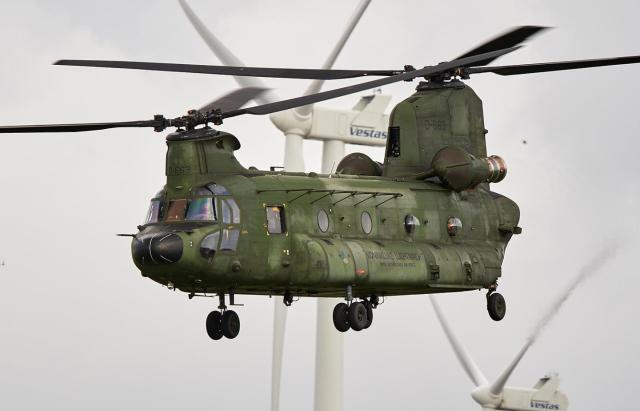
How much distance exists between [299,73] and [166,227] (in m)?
7.10

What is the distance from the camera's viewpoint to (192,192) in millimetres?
49156

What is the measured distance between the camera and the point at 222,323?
167ft

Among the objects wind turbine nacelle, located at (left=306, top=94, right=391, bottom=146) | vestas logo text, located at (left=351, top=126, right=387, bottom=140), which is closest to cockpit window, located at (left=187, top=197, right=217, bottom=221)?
wind turbine nacelle, located at (left=306, top=94, right=391, bottom=146)

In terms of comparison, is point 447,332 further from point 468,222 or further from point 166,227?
point 166,227

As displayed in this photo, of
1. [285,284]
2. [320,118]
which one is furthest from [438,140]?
[320,118]

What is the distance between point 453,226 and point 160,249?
1226 centimetres

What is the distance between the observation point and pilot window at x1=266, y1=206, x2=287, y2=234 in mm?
49656

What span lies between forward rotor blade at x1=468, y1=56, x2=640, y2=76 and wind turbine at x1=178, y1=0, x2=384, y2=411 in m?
29.5

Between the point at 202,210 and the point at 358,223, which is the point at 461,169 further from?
the point at 202,210

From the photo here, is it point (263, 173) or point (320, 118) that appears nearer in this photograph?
point (263, 173)

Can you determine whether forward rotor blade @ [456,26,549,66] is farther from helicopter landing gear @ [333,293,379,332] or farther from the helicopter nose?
the helicopter nose

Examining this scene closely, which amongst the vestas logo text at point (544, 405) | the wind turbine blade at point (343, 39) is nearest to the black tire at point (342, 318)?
the wind turbine blade at point (343, 39)

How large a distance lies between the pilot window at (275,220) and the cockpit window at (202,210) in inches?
75.0

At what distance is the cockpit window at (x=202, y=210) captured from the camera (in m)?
48.6
